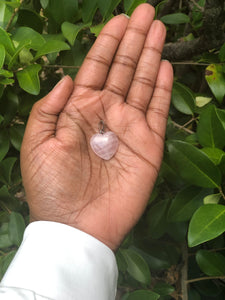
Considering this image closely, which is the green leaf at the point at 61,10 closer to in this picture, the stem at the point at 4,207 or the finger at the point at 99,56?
the finger at the point at 99,56

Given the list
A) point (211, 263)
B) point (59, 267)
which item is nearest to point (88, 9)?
point (59, 267)

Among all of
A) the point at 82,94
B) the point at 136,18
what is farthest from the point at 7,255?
the point at 136,18

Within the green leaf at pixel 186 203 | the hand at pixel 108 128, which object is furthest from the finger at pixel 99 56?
the green leaf at pixel 186 203

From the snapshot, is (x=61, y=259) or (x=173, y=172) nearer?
(x=61, y=259)

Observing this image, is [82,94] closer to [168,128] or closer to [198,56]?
[168,128]

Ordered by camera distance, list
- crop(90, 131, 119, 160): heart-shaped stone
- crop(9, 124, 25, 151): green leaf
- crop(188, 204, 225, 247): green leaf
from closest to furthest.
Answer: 1. crop(188, 204, 225, 247): green leaf
2. crop(90, 131, 119, 160): heart-shaped stone
3. crop(9, 124, 25, 151): green leaf

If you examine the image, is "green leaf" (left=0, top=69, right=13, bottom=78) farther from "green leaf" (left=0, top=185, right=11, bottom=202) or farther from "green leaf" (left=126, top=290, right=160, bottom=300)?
"green leaf" (left=126, top=290, right=160, bottom=300)

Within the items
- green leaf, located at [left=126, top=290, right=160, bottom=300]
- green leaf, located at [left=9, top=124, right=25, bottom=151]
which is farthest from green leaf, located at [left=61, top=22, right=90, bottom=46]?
green leaf, located at [left=126, top=290, right=160, bottom=300]
